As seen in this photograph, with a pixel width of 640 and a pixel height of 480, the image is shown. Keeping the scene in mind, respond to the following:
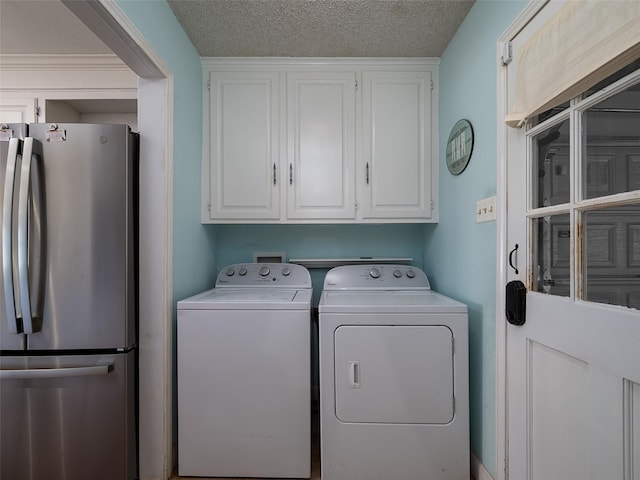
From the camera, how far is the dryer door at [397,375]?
1438 millimetres

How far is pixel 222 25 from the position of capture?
1744 mm

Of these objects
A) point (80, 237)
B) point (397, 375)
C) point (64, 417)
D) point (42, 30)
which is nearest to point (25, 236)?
point (80, 237)

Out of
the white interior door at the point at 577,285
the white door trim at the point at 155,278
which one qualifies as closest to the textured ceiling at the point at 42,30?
the white door trim at the point at 155,278

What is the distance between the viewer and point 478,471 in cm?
147

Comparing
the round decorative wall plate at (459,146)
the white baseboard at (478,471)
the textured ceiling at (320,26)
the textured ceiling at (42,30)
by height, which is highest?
the textured ceiling at (42,30)

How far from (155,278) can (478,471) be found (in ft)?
6.03

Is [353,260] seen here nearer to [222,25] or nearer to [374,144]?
[374,144]

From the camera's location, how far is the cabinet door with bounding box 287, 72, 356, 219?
6.72 feet

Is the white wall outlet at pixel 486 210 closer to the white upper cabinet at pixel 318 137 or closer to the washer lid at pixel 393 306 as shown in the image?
the washer lid at pixel 393 306

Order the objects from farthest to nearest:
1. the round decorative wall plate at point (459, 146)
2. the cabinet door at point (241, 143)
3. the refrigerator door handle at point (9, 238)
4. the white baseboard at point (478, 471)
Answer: the cabinet door at point (241, 143) → the round decorative wall plate at point (459, 146) → the white baseboard at point (478, 471) → the refrigerator door handle at point (9, 238)

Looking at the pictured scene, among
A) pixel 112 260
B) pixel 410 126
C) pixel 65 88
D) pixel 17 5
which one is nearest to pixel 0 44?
pixel 65 88

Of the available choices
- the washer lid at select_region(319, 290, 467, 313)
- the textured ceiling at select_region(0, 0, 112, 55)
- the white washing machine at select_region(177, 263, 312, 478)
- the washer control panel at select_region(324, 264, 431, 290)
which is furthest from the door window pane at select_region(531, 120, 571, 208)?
the textured ceiling at select_region(0, 0, 112, 55)

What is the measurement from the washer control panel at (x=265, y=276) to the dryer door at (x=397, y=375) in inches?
27.4

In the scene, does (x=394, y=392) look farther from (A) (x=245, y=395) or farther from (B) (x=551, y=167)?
(B) (x=551, y=167)
